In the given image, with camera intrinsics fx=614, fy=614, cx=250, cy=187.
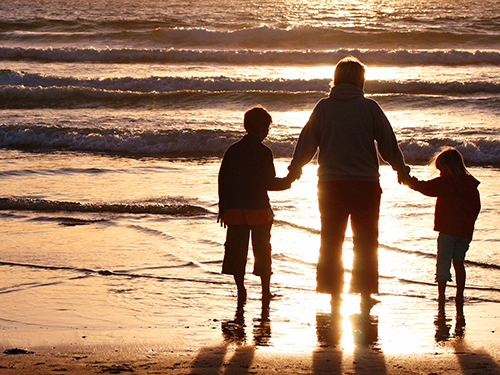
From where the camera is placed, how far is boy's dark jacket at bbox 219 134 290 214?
412cm

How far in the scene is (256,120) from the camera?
412 cm

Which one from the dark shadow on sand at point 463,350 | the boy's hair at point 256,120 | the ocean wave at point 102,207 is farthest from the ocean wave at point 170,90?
the dark shadow on sand at point 463,350

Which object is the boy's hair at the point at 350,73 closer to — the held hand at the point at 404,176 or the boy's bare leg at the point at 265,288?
the held hand at the point at 404,176

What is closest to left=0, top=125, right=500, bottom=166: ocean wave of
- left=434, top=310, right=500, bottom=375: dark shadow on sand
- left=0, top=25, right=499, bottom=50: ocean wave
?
left=434, top=310, right=500, bottom=375: dark shadow on sand

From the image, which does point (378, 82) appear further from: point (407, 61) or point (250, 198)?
point (250, 198)

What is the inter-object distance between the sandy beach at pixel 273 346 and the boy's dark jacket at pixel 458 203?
0.58 meters

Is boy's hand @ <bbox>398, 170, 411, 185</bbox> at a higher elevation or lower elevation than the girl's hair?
lower

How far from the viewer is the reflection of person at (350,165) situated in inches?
155

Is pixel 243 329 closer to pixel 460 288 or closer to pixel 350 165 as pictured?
pixel 350 165

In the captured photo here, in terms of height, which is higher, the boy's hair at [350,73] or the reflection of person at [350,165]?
the boy's hair at [350,73]

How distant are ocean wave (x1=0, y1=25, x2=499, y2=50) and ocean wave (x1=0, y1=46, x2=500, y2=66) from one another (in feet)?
5.60

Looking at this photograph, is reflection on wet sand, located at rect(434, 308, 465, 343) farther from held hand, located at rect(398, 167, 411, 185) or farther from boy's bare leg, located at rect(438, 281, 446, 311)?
held hand, located at rect(398, 167, 411, 185)

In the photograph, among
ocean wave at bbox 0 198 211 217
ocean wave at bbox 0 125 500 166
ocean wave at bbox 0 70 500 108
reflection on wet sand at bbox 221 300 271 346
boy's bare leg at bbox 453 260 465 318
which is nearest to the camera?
reflection on wet sand at bbox 221 300 271 346

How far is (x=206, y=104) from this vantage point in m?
16.2
